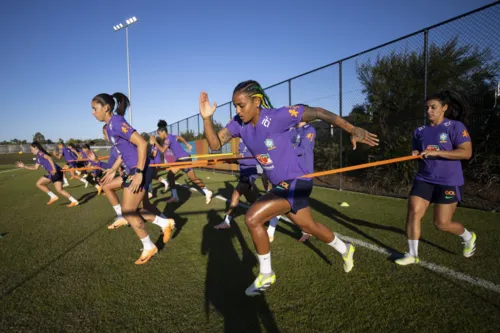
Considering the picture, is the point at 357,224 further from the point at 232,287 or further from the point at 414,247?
the point at 232,287

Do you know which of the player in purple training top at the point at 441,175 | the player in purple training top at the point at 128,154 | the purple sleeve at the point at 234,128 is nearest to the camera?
the purple sleeve at the point at 234,128

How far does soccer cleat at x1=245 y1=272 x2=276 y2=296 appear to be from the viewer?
2.79 meters

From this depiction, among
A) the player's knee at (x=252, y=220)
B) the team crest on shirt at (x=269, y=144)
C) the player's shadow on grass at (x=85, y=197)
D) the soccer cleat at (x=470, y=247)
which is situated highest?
the team crest on shirt at (x=269, y=144)

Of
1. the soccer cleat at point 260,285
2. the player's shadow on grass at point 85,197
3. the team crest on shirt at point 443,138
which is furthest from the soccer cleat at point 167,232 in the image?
the player's shadow on grass at point 85,197

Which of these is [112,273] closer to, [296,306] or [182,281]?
[182,281]

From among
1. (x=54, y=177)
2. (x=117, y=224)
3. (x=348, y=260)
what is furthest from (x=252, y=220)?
(x=54, y=177)

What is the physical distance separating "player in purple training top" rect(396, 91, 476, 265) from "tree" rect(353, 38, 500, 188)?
10.5 feet

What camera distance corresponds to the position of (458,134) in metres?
3.22

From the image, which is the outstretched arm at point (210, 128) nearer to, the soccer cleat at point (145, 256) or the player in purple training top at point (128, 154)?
the player in purple training top at point (128, 154)

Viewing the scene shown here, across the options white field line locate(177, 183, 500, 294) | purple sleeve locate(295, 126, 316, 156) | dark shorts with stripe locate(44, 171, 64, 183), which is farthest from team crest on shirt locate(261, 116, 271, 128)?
dark shorts with stripe locate(44, 171, 64, 183)

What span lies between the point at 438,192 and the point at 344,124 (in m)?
1.69

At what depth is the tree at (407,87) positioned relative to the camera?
719 centimetres

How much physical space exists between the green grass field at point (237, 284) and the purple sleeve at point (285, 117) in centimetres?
177

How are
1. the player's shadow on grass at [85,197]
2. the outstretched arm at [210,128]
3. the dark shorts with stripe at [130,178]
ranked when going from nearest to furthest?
1. the outstretched arm at [210,128]
2. the dark shorts with stripe at [130,178]
3. the player's shadow on grass at [85,197]
